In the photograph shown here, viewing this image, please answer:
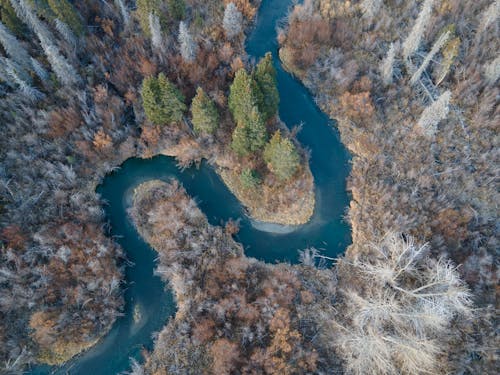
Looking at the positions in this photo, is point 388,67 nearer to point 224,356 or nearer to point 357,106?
point 357,106

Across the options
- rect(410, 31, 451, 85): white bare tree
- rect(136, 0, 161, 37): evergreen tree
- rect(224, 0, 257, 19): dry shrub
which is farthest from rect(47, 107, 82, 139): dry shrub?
rect(410, 31, 451, 85): white bare tree

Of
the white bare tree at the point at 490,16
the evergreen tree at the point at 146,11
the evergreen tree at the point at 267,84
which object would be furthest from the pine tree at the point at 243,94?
the white bare tree at the point at 490,16

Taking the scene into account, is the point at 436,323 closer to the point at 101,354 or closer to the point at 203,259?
the point at 203,259

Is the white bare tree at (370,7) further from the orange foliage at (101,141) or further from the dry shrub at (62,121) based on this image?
the dry shrub at (62,121)

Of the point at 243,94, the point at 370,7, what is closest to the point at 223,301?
the point at 243,94

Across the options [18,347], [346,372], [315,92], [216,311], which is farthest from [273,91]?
[18,347]

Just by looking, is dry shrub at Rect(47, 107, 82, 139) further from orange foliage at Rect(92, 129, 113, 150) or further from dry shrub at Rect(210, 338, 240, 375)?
dry shrub at Rect(210, 338, 240, 375)
